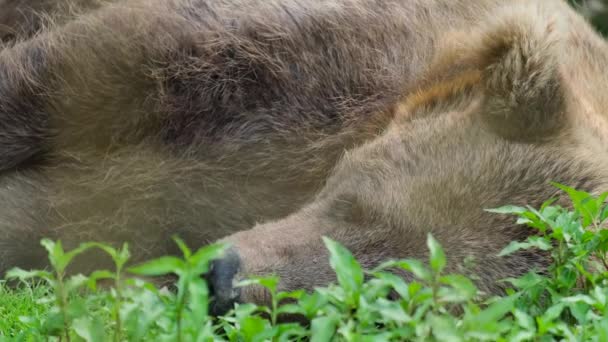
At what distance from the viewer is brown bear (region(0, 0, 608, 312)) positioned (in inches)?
141

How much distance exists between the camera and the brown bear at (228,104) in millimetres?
3592

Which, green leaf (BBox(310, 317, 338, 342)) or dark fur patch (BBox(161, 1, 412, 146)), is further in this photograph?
dark fur patch (BBox(161, 1, 412, 146))

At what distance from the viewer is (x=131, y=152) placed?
384 centimetres

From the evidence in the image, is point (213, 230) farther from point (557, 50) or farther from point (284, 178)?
point (557, 50)

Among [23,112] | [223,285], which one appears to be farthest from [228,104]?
[223,285]

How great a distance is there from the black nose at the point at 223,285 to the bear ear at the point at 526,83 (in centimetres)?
106

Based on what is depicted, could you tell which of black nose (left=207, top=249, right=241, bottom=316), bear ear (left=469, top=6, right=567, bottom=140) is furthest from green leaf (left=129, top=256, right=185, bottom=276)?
bear ear (left=469, top=6, right=567, bottom=140)

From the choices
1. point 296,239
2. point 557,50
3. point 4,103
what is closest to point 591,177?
point 557,50

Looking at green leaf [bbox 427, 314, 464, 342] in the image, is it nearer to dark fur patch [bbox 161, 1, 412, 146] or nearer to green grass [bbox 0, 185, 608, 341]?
green grass [bbox 0, 185, 608, 341]

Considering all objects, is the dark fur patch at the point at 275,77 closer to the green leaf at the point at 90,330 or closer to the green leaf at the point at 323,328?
the green leaf at the point at 323,328

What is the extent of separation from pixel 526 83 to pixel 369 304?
4.32 feet

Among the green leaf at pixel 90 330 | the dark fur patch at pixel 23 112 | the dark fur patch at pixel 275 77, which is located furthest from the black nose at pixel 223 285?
the dark fur patch at pixel 23 112

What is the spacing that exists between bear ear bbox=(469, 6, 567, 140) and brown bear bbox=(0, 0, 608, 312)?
2cm

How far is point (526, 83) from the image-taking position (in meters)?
3.24
